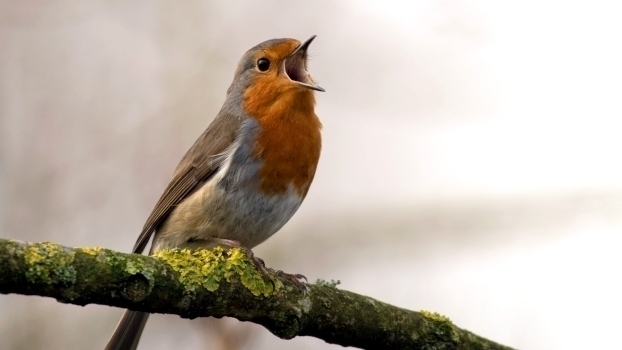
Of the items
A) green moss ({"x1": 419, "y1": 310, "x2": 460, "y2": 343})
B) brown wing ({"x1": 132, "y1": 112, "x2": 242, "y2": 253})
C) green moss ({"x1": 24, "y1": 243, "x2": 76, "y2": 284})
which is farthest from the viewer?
brown wing ({"x1": 132, "y1": 112, "x2": 242, "y2": 253})

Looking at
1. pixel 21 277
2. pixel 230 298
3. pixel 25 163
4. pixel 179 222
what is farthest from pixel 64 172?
pixel 21 277

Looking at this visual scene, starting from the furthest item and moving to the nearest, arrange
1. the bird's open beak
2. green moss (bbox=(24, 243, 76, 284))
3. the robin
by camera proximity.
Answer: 1. the bird's open beak
2. the robin
3. green moss (bbox=(24, 243, 76, 284))

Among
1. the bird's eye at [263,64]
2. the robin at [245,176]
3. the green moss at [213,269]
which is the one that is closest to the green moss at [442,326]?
the green moss at [213,269]

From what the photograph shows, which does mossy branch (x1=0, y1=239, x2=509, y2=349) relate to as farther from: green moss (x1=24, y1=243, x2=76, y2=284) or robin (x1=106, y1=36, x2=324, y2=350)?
robin (x1=106, y1=36, x2=324, y2=350)

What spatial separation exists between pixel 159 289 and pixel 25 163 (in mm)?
2857

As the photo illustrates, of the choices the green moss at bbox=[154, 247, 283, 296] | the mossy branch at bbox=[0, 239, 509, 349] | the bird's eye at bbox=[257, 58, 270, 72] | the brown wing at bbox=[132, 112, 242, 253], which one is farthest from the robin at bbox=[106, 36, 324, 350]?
the green moss at bbox=[154, 247, 283, 296]

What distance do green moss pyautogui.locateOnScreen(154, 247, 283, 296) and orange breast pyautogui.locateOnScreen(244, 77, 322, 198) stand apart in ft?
3.32

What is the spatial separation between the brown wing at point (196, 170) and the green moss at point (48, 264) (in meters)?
1.76

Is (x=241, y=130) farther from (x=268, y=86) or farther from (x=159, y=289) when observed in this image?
(x=159, y=289)

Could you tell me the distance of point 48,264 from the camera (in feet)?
6.73

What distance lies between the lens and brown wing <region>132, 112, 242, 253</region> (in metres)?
3.90

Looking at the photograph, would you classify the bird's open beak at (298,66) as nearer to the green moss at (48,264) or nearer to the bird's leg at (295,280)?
the bird's leg at (295,280)

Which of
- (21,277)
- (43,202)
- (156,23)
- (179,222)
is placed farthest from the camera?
(156,23)

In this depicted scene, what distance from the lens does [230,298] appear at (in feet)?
8.45
